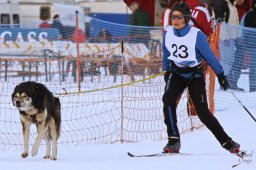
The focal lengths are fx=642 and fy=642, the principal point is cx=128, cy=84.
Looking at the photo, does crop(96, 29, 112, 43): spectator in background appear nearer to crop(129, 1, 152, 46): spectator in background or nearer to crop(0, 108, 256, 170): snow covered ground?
crop(129, 1, 152, 46): spectator in background

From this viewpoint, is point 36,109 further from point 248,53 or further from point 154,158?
point 248,53

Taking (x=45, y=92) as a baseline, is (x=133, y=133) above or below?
below

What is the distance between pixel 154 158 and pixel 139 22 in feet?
28.8

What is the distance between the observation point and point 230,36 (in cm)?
1020

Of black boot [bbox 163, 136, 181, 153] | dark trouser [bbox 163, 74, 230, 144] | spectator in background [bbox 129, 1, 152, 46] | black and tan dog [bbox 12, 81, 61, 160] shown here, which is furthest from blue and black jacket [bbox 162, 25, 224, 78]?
spectator in background [bbox 129, 1, 152, 46]

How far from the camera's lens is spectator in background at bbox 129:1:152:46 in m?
13.6

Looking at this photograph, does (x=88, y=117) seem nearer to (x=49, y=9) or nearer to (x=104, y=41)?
(x=104, y=41)

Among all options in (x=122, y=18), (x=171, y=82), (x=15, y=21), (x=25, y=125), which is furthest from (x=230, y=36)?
(x=122, y=18)

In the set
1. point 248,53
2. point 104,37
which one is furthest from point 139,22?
point 248,53

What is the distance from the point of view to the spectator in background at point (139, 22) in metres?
13.6

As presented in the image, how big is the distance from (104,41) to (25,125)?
30.6 ft

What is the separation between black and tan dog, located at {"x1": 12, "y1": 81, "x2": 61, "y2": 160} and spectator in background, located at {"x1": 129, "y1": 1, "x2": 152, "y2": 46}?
7.92 metres

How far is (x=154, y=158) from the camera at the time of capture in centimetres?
532

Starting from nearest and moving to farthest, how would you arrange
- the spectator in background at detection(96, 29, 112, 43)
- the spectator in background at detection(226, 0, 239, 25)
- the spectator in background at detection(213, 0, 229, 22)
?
the spectator in background at detection(213, 0, 229, 22)
the spectator in background at detection(226, 0, 239, 25)
the spectator in background at detection(96, 29, 112, 43)
